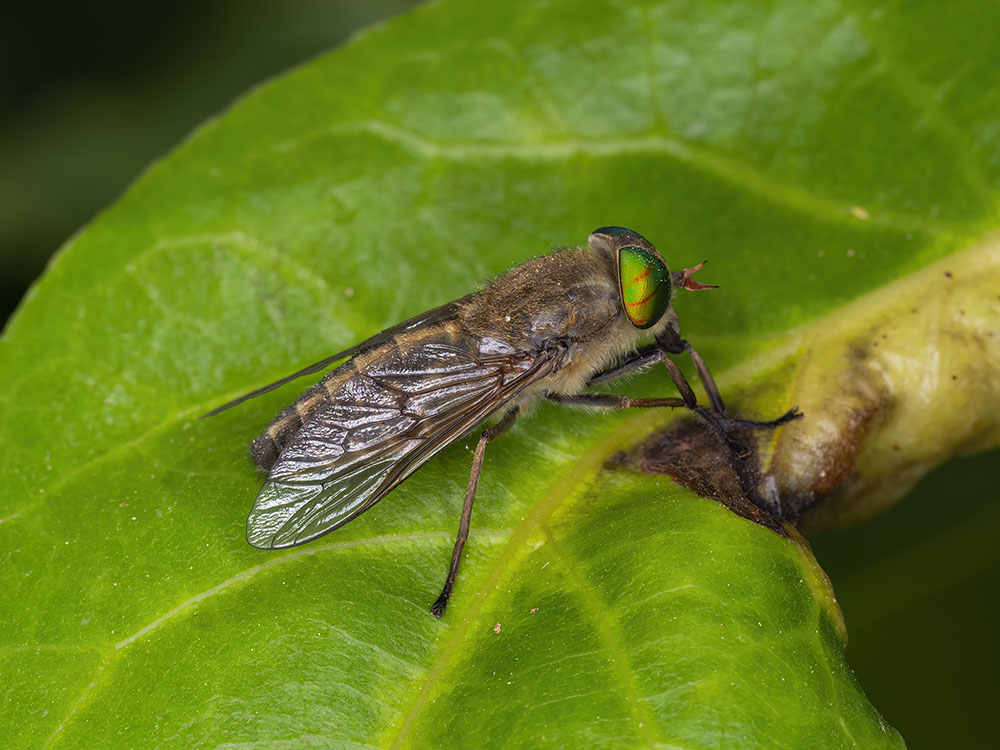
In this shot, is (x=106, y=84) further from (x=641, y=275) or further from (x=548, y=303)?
(x=641, y=275)

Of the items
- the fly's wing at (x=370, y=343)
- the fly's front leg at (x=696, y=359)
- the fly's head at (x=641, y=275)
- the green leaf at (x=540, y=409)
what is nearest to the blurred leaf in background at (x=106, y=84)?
the green leaf at (x=540, y=409)

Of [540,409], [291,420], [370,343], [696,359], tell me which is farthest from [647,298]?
[291,420]

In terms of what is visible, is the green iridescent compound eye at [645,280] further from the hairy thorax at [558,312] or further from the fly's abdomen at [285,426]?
the fly's abdomen at [285,426]

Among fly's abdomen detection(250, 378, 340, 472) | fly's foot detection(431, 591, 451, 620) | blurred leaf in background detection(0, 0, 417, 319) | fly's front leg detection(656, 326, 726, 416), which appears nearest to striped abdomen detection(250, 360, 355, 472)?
fly's abdomen detection(250, 378, 340, 472)

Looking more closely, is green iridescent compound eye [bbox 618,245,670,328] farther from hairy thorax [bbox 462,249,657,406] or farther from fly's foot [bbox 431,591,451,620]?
fly's foot [bbox 431,591,451,620]

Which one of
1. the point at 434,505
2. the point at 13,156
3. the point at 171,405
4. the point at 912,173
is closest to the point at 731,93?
the point at 912,173
